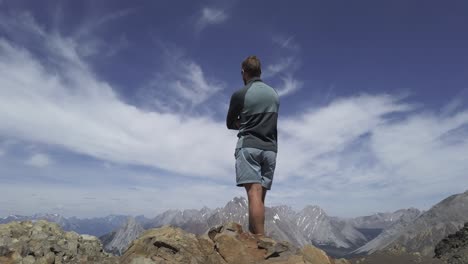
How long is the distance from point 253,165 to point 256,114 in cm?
160

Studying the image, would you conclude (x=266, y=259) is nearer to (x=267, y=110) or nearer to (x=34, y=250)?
(x=267, y=110)

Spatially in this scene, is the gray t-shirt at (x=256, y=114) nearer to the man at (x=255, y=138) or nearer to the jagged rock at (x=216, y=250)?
the man at (x=255, y=138)

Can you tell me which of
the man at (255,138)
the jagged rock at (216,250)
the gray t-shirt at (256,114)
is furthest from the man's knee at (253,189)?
the jagged rock at (216,250)

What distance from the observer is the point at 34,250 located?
35.7 ft

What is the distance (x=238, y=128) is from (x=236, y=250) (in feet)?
12.5

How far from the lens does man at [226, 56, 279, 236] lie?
11109 mm

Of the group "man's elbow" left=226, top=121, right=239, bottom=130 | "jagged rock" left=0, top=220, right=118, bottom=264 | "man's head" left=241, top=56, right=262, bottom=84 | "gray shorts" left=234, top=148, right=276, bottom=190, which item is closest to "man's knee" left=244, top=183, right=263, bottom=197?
"gray shorts" left=234, top=148, right=276, bottom=190

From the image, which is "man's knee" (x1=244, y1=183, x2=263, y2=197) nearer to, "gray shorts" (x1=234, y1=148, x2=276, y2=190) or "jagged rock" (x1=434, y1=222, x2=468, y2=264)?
"gray shorts" (x1=234, y1=148, x2=276, y2=190)

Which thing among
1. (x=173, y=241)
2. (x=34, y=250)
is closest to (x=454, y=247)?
(x=173, y=241)

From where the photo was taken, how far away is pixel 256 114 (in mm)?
11430

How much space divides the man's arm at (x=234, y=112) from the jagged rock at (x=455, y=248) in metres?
25.5

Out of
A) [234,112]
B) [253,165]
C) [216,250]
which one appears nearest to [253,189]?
[253,165]

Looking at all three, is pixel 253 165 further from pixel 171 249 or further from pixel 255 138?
pixel 171 249

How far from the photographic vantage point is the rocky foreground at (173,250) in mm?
10312
